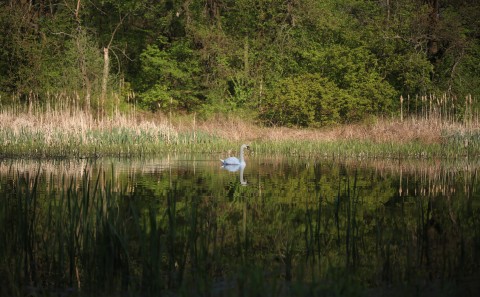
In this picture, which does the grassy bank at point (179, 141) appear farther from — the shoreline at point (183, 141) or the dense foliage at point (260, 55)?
the dense foliage at point (260, 55)

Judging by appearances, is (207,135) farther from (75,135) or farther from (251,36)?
(251,36)

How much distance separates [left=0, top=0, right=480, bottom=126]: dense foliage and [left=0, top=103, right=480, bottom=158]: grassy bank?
953cm

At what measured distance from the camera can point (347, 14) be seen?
40.1m

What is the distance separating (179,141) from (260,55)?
17.1 metres

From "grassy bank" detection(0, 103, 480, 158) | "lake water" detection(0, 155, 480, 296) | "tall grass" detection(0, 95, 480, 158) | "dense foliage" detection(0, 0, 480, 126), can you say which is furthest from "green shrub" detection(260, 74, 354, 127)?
"lake water" detection(0, 155, 480, 296)

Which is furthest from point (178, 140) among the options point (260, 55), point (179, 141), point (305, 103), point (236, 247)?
point (260, 55)

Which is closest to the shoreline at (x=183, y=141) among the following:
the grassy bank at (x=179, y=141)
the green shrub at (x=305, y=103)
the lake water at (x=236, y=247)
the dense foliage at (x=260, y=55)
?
the grassy bank at (x=179, y=141)

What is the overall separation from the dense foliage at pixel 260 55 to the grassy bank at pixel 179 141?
953cm

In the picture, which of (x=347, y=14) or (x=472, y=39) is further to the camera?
(x=347, y=14)

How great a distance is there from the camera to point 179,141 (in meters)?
21.1

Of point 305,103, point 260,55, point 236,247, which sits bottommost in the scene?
point 236,247

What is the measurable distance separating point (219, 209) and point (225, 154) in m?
11.8

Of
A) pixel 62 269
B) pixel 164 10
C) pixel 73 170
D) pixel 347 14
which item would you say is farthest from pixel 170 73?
pixel 62 269

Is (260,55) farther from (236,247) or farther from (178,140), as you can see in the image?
(236,247)
